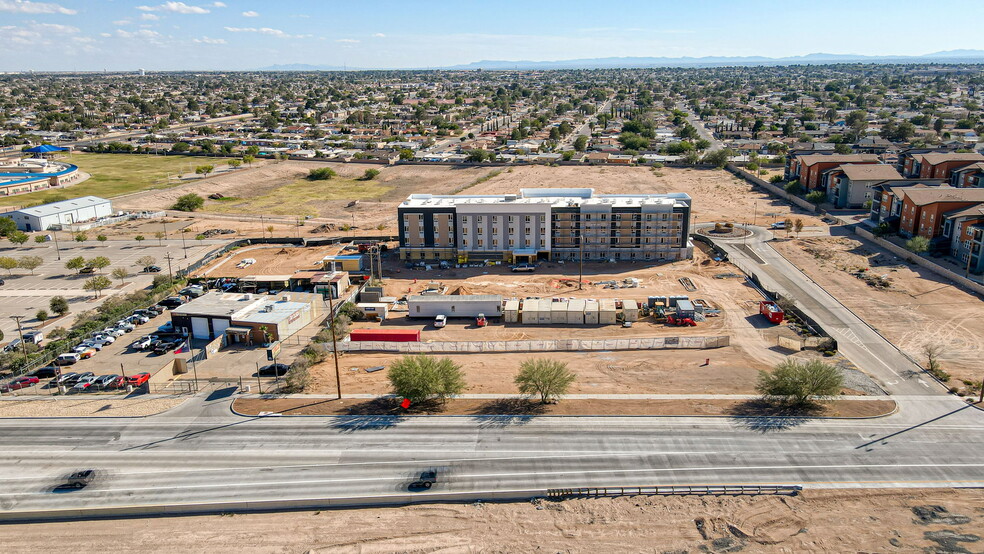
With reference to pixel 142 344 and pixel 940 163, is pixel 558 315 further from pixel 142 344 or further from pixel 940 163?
pixel 940 163

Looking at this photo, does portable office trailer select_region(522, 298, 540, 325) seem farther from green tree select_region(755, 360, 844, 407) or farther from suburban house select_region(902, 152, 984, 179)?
suburban house select_region(902, 152, 984, 179)

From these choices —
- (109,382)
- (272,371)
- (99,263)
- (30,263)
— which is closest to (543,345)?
(272,371)

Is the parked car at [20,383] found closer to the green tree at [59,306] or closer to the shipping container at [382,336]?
the green tree at [59,306]

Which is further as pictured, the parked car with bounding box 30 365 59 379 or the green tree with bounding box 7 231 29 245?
the green tree with bounding box 7 231 29 245

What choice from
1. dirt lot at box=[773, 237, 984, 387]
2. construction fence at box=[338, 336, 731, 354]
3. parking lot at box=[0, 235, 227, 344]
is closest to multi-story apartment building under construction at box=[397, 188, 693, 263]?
dirt lot at box=[773, 237, 984, 387]

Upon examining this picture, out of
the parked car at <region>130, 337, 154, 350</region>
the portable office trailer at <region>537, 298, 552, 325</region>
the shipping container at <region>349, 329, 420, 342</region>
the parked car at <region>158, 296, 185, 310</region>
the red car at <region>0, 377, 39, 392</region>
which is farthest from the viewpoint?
the parked car at <region>158, 296, 185, 310</region>

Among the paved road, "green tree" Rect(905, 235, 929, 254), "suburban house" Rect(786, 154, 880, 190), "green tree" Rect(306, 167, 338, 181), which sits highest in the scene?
"suburban house" Rect(786, 154, 880, 190)

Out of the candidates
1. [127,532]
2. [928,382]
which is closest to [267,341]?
[127,532]

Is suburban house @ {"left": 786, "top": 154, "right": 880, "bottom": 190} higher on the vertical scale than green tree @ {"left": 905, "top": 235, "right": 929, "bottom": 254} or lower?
higher
